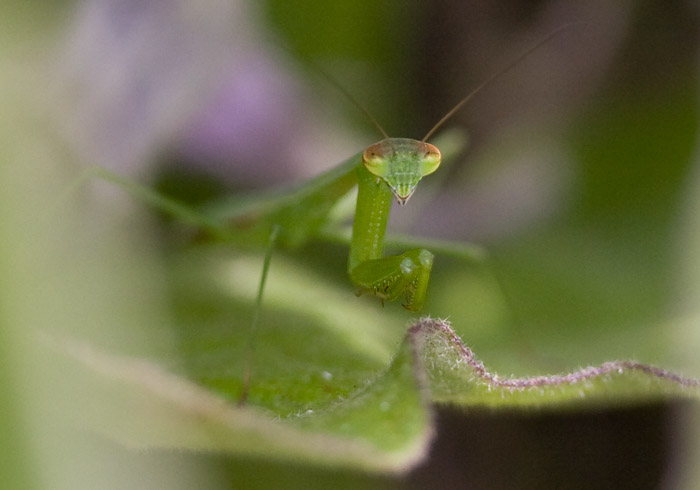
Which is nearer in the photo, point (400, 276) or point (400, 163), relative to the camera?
point (400, 276)

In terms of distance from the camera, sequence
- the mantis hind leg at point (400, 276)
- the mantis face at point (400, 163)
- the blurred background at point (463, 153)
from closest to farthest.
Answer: the blurred background at point (463, 153)
the mantis hind leg at point (400, 276)
the mantis face at point (400, 163)

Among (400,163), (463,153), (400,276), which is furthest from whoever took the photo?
(463,153)

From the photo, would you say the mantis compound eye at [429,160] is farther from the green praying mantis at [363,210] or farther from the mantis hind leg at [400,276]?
the mantis hind leg at [400,276]

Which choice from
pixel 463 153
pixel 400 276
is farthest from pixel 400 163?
pixel 463 153

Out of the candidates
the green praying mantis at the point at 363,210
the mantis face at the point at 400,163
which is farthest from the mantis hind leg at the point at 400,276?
the mantis face at the point at 400,163

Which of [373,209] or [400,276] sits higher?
[373,209]

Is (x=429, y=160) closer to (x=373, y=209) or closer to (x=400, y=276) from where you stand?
(x=373, y=209)
